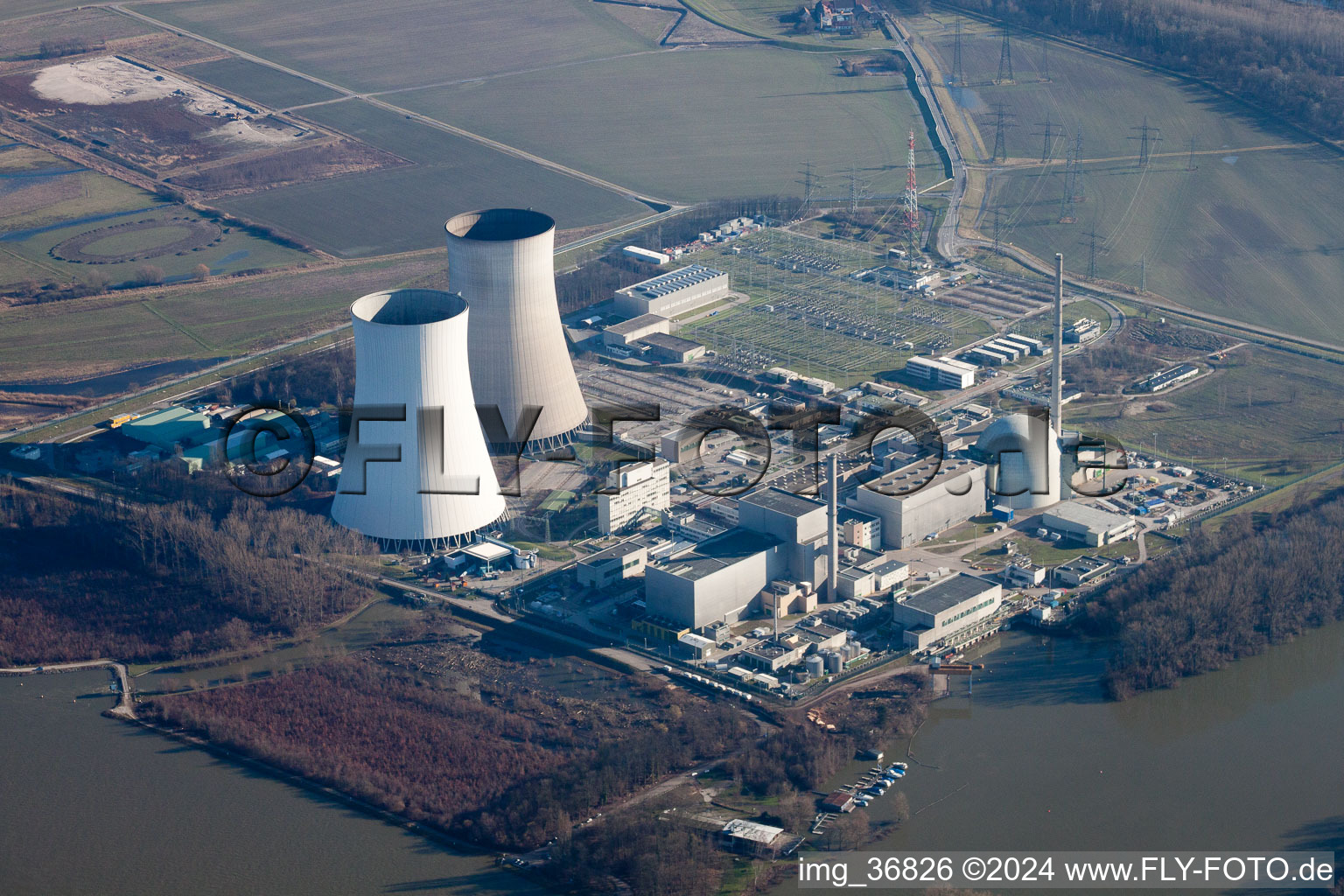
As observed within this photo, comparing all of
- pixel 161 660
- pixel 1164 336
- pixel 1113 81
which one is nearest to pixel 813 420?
pixel 1164 336

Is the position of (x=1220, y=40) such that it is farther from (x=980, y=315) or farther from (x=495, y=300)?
(x=495, y=300)

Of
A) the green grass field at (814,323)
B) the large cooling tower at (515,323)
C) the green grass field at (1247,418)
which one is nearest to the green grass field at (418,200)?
the green grass field at (814,323)

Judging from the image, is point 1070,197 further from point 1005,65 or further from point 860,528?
point 860,528

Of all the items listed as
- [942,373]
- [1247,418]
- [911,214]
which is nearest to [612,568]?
[942,373]

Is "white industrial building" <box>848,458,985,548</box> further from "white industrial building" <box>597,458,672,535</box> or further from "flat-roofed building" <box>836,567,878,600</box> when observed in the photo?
"white industrial building" <box>597,458,672,535</box>

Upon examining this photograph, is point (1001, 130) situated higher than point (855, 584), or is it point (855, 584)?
point (1001, 130)
